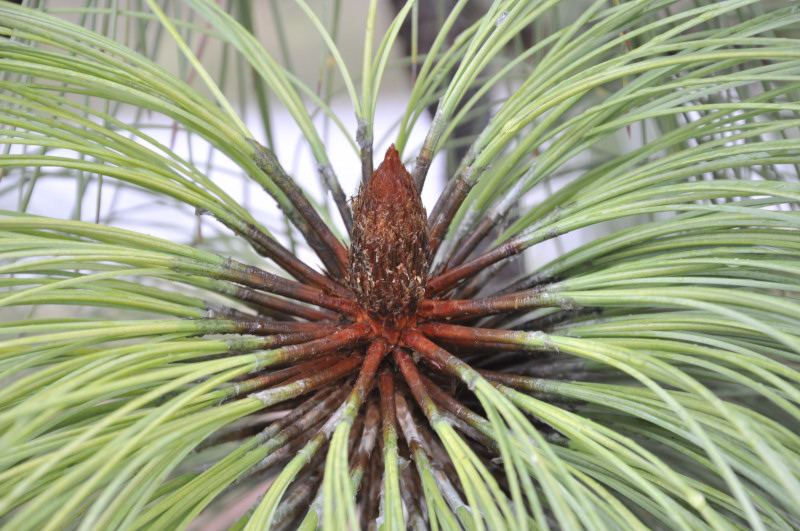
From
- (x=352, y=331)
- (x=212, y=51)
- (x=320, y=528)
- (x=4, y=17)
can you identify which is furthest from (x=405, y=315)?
(x=212, y=51)

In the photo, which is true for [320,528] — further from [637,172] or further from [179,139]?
[179,139]

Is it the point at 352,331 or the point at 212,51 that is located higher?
the point at 212,51

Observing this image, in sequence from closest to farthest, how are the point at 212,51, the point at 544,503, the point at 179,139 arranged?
the point at 544,503
the point at 179,139
the point at 212,51

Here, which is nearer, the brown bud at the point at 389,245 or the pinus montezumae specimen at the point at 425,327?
the pinus montezumae specimen at the point at 425,327

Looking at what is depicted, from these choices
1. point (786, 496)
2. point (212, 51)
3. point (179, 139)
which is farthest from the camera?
point (212, 51)

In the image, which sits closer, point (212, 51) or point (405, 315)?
point (405, 315)

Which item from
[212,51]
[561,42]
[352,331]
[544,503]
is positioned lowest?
[544,503]

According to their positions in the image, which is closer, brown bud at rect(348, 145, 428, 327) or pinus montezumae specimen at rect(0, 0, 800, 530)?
pinus montezumae specimen at rect(0, 0, 800, 530)
